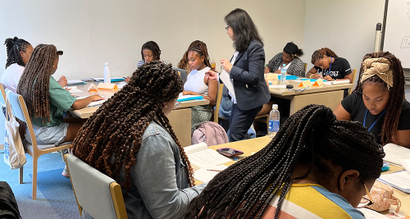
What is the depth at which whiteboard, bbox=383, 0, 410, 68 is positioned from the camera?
16.3ft

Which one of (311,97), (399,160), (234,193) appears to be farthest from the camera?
(311,97)

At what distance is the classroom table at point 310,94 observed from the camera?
354cm

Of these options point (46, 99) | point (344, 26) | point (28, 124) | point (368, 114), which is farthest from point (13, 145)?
point (344, 26)

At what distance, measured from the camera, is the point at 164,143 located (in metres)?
1.17

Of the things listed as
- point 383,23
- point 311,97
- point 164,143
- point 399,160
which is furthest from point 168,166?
point 383,23

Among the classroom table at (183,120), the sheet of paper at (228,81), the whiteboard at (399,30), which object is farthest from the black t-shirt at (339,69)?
the classroom table at (183,120)

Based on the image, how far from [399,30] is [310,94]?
8.10 feet

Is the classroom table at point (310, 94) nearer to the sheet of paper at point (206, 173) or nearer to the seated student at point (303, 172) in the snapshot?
the sheet of paper at point (206, 173)

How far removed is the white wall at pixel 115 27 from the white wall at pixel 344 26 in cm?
111

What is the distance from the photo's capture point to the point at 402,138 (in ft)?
6.14

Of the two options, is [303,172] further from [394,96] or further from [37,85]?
[37,85]

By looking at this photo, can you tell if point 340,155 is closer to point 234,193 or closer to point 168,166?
point 234,193

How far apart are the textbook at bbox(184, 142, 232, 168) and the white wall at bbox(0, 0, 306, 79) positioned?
3.24m

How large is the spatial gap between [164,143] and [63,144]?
181 cm
